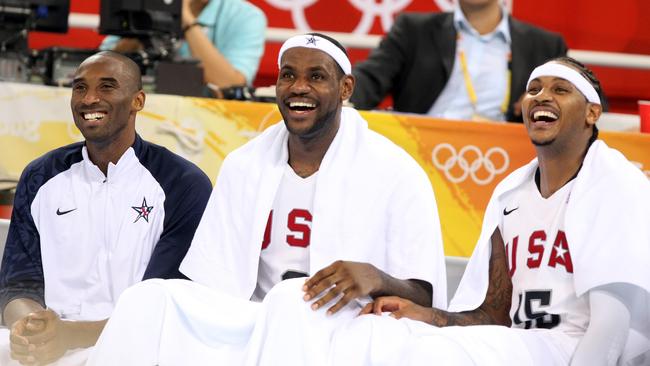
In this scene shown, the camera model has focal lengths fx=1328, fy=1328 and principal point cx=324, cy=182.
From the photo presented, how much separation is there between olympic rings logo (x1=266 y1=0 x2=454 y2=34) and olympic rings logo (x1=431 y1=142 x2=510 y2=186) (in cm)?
317

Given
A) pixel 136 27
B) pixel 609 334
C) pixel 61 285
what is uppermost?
pixel 136 27

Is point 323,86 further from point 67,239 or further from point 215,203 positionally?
point 67,239

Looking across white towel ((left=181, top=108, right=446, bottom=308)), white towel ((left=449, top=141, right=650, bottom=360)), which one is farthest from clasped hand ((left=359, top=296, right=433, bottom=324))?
white towel ((left=449, top=141, right=650, bottom=360))

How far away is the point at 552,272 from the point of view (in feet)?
14.0

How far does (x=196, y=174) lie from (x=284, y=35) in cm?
406

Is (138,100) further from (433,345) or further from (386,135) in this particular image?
(433,345)

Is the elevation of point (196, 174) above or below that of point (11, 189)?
above

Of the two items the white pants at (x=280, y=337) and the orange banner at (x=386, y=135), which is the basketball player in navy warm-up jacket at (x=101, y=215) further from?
the orange banner at (x=386, y=135)

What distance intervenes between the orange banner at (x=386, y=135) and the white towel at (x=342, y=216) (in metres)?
1.34

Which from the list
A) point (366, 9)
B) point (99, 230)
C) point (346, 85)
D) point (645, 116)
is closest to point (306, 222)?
point (346, 85)

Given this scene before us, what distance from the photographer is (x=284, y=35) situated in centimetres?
875

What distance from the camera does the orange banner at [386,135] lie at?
591 centimetres

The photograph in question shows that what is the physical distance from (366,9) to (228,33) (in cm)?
191

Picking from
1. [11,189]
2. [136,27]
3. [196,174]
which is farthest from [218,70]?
[196,174]
